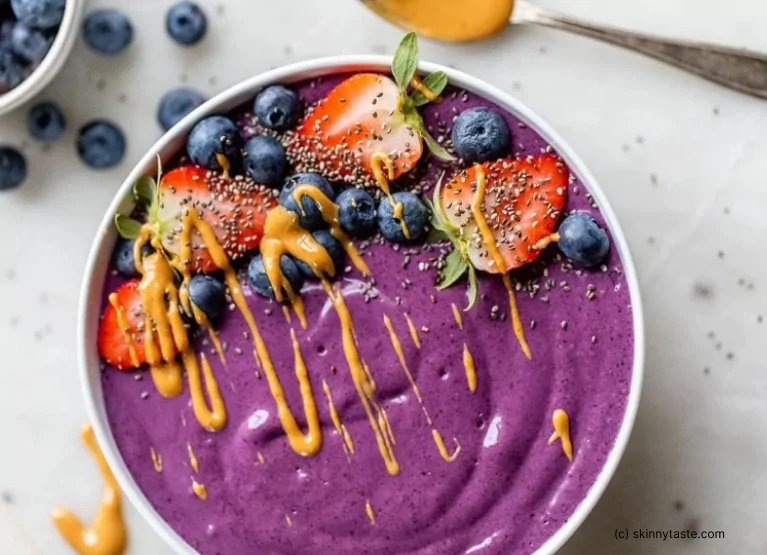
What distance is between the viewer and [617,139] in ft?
6.43

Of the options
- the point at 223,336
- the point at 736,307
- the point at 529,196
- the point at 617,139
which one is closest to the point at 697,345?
the point at 736,307

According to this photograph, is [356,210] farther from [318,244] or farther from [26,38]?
[26,38]

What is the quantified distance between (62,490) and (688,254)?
138 cm

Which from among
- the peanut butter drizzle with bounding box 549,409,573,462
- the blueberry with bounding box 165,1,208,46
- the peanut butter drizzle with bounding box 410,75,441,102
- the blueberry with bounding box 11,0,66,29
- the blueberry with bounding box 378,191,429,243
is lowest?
the peanut butter drizzle with bounding box 549,409,573,462

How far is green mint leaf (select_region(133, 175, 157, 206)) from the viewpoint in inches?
66.1

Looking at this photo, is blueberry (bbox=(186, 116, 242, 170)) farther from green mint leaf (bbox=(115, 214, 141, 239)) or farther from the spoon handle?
the spoon handle

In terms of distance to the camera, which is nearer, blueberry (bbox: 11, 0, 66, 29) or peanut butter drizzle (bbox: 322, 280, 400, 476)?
peanut butter drizzle (bbox: 322, 280, 400, 476)

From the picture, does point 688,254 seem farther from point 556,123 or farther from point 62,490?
point 62,490

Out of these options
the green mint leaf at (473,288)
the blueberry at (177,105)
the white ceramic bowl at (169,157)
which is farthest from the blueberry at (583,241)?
the blueberry at (177,105)

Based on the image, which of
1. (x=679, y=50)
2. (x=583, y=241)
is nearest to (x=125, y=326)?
(x=583, y=241)

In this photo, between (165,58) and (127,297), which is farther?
(165,58)

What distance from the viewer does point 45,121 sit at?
1985 mm

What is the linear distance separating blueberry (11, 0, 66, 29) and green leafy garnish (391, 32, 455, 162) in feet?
2.28

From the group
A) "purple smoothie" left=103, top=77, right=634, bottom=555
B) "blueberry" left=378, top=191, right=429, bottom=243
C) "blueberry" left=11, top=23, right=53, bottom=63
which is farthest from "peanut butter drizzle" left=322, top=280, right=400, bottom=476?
"blueberry" left=11, top=23, right=53, bottom=63
